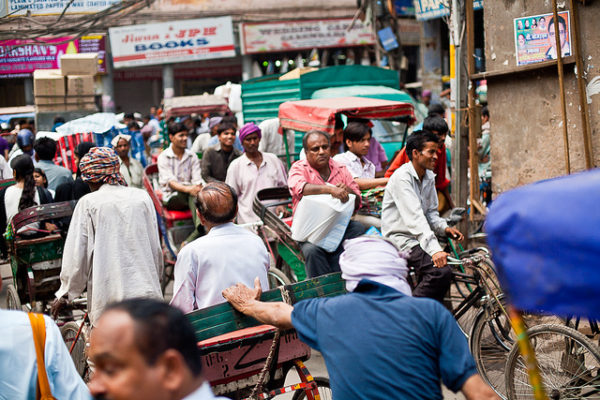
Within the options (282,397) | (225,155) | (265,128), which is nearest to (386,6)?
(265,128)

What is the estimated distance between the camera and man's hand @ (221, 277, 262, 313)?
3557 mm

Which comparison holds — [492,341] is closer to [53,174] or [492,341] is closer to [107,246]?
[107,246]

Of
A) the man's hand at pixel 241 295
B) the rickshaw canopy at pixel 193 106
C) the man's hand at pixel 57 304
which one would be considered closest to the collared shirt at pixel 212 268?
the man's hand at pixel 241 295

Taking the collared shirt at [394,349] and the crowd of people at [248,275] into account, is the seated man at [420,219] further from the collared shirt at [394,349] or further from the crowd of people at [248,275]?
the collared shirt at [394,349]

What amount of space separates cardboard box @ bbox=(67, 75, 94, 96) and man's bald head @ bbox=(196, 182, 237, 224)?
11850 mm

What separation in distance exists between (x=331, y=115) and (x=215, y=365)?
15.5 ft

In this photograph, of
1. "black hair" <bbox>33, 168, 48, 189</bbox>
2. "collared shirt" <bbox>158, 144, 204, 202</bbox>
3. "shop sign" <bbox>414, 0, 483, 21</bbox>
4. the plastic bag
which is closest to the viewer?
the plastic bag

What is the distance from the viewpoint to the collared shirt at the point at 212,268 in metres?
3.98

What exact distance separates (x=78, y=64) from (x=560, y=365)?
1298 cm

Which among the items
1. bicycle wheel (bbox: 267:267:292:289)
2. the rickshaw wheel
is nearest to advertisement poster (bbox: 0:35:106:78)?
the rickshaw wheel

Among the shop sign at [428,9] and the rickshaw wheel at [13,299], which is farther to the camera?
the shop sign at [428,9]

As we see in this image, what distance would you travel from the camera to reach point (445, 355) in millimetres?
2568

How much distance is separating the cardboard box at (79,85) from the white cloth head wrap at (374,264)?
43.9 feet

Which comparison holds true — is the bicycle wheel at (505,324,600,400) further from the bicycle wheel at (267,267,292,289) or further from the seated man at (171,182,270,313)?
the bicycle wheel at (267,267,292,289)
